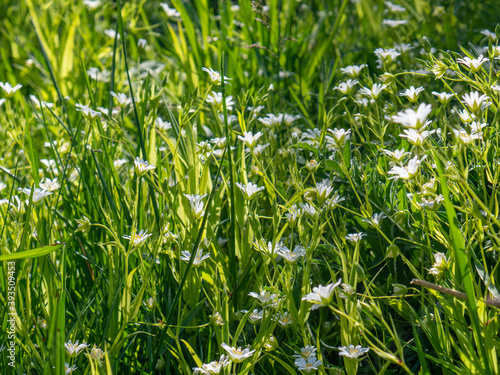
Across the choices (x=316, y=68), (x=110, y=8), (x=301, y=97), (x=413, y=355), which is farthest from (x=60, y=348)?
(x=110, y=8)

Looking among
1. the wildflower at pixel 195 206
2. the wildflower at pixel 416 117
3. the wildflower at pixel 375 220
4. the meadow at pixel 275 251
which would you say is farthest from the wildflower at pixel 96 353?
the wildflower at pixel 416 117

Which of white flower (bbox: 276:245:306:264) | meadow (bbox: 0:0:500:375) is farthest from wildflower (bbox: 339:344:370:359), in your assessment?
white flower (bbox: 276:245:306:264)

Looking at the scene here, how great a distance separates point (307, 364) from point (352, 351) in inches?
3.1

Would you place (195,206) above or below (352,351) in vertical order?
above

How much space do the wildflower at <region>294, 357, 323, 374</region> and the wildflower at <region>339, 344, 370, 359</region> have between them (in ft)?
0.16

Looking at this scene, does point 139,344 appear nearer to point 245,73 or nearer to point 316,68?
point 245,73

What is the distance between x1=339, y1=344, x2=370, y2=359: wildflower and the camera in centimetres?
72

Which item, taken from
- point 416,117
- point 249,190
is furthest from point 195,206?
point 416,117

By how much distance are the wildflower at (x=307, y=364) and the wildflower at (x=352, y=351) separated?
50 mm

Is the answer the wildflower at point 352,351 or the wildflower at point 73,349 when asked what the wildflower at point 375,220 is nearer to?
the wildflower at point 352,351

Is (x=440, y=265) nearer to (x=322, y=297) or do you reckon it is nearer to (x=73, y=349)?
(x=322, y=297)

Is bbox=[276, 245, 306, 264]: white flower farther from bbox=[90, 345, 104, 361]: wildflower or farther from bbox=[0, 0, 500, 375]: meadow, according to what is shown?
bbox=[90, 345, 104, 361]: wildflower

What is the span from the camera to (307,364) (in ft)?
2.52

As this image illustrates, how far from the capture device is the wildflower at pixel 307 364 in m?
0.76
